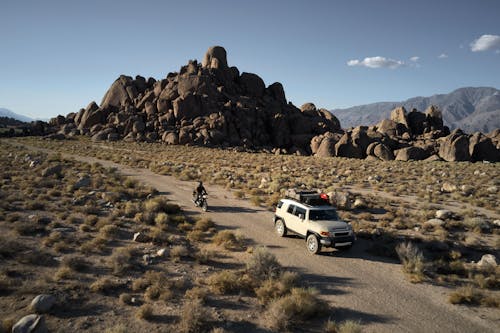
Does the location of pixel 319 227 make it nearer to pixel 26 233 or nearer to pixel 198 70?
pixel 26 233

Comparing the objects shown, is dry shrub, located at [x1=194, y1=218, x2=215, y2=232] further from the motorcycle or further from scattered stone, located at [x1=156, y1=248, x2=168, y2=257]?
scattered stone, located at [x1=156, y1=248, x2=168, y2=257]

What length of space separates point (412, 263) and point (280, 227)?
18.6 ft

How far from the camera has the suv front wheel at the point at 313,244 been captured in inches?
483

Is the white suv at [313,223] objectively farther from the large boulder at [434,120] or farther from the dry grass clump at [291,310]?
the large boulder at [434,120]

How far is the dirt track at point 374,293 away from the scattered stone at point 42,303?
752 centimetres

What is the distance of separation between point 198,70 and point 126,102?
75.0ft

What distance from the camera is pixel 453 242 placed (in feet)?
45.5

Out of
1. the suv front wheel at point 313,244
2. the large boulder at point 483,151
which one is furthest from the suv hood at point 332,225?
the large boulder at point 483,151

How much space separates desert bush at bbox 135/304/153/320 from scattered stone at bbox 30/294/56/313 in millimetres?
2309

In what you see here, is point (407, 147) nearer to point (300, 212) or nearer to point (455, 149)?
point (455, 149)

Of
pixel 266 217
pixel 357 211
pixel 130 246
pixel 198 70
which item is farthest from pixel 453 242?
pixel 198 70

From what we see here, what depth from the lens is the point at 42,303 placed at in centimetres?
800

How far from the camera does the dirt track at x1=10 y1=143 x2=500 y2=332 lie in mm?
8211

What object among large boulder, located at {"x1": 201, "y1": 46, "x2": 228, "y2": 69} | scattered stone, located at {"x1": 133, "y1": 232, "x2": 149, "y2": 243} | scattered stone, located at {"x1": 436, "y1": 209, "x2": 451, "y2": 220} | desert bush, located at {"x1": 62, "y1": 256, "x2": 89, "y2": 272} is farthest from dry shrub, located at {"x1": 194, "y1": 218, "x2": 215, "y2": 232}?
large boulder, located at {"x1": 201, "y1": 46, "x2": 228, "y2": 69}
